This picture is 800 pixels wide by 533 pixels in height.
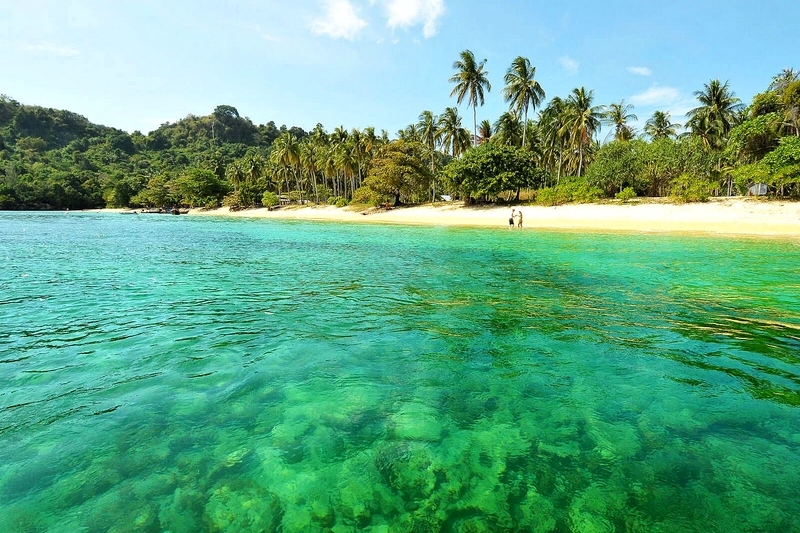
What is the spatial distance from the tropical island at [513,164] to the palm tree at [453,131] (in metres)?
0.17

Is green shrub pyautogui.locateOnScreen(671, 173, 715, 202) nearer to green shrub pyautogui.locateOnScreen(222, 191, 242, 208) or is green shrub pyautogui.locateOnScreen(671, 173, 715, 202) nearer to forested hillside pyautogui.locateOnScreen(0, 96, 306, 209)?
green shrub pyautogui.locateOnScreen(222, 191, 242, 208)

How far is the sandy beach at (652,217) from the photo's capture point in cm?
2953

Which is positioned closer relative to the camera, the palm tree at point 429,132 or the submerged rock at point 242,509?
the submerged rock at point 242,509

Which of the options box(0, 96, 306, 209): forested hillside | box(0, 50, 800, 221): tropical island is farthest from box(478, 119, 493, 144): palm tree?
box(0, 96, 306, 209): forested hillside

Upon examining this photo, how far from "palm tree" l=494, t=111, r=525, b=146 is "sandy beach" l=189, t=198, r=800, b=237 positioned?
47.4 feet

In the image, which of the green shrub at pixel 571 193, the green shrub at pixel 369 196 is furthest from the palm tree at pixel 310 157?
the green shrub at pixel 571 193

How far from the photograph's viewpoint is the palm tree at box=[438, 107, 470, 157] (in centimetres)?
6250

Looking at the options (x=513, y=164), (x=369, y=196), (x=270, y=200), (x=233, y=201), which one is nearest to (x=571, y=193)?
(x=513, y=164)

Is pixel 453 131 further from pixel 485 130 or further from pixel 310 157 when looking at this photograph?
pixel 310 157

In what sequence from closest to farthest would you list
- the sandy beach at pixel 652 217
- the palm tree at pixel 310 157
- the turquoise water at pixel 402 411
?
the turquoise water at pixel 402 411 < the sandy beach at pixel 652 217 < the palm tree at pixel 310 157

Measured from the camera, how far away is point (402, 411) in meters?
5.04

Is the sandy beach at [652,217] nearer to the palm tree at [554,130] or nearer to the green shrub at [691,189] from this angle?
the green shrub at [691,189]

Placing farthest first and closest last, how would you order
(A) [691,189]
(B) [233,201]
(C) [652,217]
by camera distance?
(B) [233,201], (A) [691,189], (C) [652,217]

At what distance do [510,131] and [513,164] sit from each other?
40.7 ft
